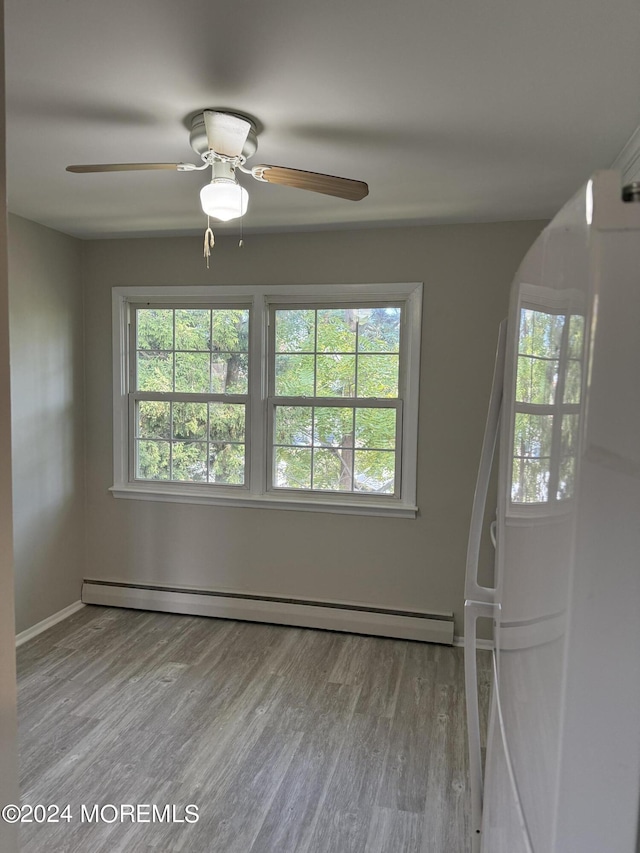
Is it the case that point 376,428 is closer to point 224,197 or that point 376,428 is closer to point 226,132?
point 224,197

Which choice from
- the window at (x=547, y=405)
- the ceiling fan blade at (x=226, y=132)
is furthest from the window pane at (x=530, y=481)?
the ceiling fan blade at (x=226, y=132)

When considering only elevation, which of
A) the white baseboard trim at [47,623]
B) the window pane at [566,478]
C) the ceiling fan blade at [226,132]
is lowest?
the white baseboard trim at [47,623]

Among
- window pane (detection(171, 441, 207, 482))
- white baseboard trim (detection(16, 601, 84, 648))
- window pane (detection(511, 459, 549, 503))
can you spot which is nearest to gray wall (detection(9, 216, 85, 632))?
white baseboard trim (detection(16, 601, 84, 648))

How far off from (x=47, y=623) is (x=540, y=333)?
149 inches

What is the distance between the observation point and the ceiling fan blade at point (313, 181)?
6.30 feet

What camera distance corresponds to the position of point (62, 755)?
7.57 feet

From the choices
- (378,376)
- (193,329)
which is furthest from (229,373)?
(378,376)

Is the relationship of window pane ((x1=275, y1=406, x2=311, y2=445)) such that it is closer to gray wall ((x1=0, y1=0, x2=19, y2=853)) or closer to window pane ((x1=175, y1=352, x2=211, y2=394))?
window pane ((x1=175, y1=352, x2=211, y2=394))

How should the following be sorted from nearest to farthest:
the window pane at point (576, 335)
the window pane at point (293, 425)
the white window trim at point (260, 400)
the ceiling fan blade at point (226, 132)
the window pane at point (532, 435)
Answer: the window pane at point (576, 335) → the window pane at point (532, 435) → the ceiling fan blade at point (226, 132) → the white window trim at point (260, 400) → the window pane at point (293, 425)

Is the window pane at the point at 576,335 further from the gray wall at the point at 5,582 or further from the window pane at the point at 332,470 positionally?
the window pane at the point at 332,470

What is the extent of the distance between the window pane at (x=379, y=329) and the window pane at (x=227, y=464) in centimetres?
108

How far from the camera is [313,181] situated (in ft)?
6.46

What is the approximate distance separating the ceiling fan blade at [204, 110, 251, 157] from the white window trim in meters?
1.54

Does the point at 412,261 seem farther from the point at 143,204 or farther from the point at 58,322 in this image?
the point at 58,322
